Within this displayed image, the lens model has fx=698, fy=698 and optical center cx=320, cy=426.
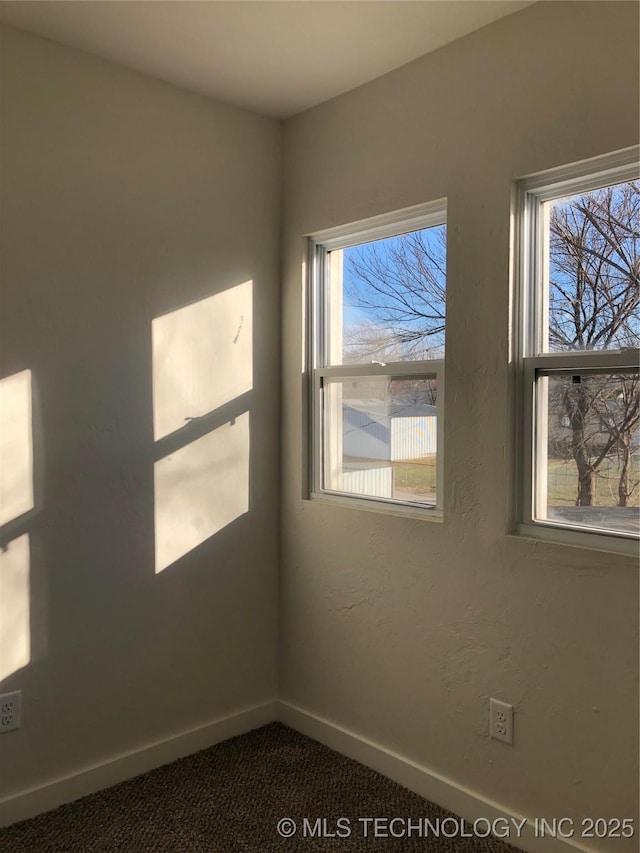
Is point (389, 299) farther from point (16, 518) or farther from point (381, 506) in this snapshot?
point (16, 518)

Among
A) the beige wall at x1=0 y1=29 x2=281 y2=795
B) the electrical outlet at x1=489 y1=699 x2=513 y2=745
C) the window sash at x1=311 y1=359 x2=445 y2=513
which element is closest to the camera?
the electrical outlet at x1=489 y1=699 x2=513 y2=745

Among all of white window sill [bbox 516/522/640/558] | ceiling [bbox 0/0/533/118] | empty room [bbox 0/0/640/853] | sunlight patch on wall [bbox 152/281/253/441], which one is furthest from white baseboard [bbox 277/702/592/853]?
A: ceiling [bbox 0/0/533/118]

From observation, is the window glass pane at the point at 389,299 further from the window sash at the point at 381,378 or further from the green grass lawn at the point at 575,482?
the green grass lawn at the point at 575,482

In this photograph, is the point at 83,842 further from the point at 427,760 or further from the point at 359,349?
the point at 359,349

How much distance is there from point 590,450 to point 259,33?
5.58 feet

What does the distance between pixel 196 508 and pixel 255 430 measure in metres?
0.42

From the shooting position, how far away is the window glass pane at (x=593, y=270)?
6.54 ft

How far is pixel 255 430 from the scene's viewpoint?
295 centimetres

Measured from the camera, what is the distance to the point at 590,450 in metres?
2.09

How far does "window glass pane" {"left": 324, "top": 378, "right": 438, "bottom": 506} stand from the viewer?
8.34 feet

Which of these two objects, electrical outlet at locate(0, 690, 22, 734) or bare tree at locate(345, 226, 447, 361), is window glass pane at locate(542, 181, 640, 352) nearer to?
bare tree at locate(345, 226, 447, 361)

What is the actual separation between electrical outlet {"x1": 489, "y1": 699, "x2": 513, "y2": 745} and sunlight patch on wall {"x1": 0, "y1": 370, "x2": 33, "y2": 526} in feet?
5.43

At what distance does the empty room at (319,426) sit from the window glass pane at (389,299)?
0.6 inches

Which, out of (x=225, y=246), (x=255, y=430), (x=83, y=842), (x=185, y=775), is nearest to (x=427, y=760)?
(x=185, y=775)
